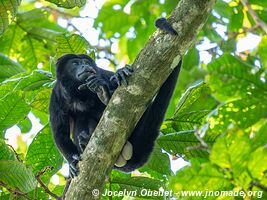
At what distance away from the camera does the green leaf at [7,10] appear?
3.82 meters

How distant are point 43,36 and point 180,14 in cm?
368

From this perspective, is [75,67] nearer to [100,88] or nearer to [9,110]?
[100,88]

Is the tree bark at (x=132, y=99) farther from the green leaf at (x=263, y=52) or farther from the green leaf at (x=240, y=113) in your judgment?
the green leaf at (x=263, y=52)

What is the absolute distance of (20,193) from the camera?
377cm

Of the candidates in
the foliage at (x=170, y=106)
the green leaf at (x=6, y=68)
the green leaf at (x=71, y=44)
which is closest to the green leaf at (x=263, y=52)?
the foliage at (x=170, y=106)

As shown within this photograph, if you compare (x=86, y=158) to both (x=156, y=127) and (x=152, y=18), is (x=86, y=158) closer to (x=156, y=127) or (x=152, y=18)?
(x=156, y=127)

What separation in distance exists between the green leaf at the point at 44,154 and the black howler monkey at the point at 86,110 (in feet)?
0.34

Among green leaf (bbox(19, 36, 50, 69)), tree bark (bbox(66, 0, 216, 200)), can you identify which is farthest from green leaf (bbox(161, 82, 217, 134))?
green leaf (bbox(19, 36, 50, 69))

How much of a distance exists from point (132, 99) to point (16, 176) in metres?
1.04

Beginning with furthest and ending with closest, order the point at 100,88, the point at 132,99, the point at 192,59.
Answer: the point at 192,59 → the point at 100,88 → the point at 132,99

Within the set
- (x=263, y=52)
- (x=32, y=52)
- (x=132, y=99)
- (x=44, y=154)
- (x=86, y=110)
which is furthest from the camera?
(x=32, y=52)

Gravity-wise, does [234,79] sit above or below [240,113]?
above

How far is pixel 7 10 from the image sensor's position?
3.86 meters

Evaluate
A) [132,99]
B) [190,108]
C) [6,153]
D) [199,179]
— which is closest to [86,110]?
[190,108]
